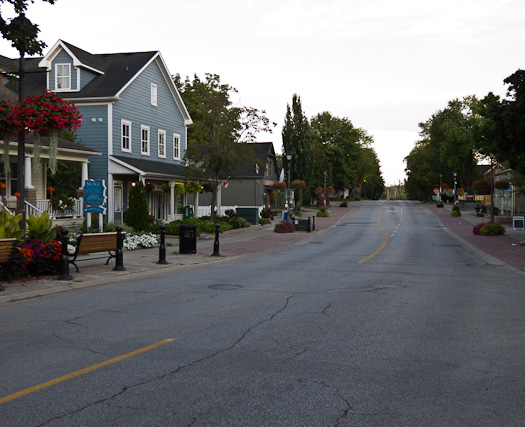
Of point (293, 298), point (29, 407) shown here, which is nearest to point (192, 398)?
point (29, 407)

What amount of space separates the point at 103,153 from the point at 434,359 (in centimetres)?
2604

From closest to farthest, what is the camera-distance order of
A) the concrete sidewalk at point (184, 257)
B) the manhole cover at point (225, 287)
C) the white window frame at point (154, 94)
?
the concrete sidewalk at point (184, 257) → the manhole cover at point (225, 287) → the white window frame at point (154, 94)

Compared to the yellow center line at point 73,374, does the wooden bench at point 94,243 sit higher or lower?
higher

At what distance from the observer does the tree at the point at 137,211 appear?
25.3m

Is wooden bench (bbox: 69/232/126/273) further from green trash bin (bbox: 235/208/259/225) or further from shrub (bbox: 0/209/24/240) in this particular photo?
green trash bin (bbox: 235/208/259/225)

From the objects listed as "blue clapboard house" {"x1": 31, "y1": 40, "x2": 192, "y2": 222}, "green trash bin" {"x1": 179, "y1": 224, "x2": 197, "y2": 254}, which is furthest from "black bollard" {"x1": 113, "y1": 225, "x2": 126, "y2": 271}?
"blue clapboard house" {"x1": 31, "y1": 40, "x2": 192, "y2": 222}

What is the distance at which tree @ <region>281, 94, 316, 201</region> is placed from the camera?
6103 centimetres

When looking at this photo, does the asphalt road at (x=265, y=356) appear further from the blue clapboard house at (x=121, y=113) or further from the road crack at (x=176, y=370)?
the blue clapboard house at (x=121, y=113)

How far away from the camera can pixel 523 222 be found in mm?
34000

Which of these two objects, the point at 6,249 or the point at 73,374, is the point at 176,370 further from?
the point at 6,249

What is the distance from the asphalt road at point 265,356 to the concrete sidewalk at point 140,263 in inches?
27.9

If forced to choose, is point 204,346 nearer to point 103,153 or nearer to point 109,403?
point 109,403

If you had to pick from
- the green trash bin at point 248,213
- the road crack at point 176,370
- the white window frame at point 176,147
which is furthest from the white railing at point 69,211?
the road crack at point 176,370

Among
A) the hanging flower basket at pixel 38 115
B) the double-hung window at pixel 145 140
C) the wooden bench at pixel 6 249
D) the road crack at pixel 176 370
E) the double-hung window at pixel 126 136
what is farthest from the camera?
the double-hung window at pixel 145 140
